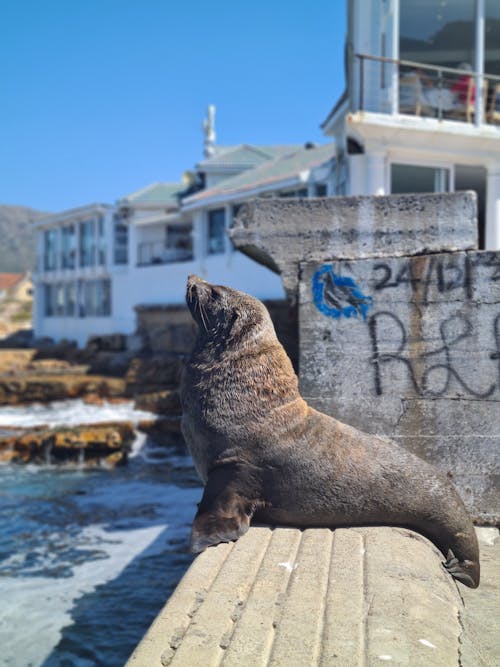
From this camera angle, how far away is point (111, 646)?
514cm

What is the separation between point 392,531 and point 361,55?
870cm

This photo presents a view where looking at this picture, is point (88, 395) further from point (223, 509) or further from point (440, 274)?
point (223, 509)

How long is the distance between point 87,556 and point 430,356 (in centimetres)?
456

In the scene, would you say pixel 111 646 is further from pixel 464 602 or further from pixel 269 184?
pixel 269 184

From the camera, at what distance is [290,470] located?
3814 millimetres

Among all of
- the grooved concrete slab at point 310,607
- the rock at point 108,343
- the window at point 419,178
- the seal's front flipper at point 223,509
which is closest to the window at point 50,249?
the rock at point 108,343

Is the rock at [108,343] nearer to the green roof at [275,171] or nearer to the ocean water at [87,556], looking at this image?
the green roof at [275,171]

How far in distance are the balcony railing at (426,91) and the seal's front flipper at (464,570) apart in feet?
28.5

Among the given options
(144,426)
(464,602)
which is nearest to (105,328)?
(144,426)

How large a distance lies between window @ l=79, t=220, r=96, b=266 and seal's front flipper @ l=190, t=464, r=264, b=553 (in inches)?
1145

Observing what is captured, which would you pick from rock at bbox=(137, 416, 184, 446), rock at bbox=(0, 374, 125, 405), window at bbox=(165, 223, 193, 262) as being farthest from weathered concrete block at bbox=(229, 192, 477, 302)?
window at bbox=(165, 223, 193, 262)

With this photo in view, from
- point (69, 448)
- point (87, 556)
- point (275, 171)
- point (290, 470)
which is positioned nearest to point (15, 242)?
point (275, 171)

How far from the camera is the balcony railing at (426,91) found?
35.7 feet

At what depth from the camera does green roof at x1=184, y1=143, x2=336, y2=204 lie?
2089cm
